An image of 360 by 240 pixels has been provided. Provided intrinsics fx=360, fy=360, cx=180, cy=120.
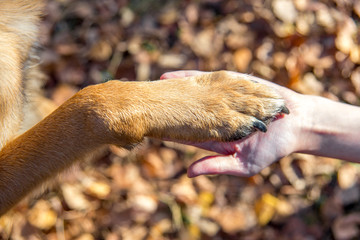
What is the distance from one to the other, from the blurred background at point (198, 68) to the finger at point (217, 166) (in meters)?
1.00

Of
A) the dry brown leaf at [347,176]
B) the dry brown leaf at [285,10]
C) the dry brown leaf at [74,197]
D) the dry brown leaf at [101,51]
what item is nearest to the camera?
→ the dry brown leaf at [74,197]

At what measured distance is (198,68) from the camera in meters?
3.58

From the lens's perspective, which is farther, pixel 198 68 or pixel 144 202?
pixel 198 68

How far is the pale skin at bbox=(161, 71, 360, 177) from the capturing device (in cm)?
235

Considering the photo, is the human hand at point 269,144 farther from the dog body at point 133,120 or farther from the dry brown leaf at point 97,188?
the dry brown leaf at point 97,188

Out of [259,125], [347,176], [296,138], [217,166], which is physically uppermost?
[259,125]

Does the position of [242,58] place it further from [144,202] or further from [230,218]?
[144,202]

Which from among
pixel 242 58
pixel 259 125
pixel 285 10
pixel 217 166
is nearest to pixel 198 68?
pixel 242 58

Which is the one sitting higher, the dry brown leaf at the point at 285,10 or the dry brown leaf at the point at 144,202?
the dry brown leaf at the point at 285,10

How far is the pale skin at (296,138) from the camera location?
235 centimetres

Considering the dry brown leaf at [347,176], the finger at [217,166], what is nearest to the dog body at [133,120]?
the finger at [217,166]

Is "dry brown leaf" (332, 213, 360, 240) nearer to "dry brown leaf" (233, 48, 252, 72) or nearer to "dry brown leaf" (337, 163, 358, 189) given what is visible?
"dry brown leaf" (337, 163, 358, 189)

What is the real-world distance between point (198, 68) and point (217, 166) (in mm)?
1537

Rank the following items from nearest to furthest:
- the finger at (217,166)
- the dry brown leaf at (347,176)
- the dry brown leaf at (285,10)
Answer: the finger at (217,166)
the dry brown leaf at (347,176)
the dry brown leaf at (285,10)
